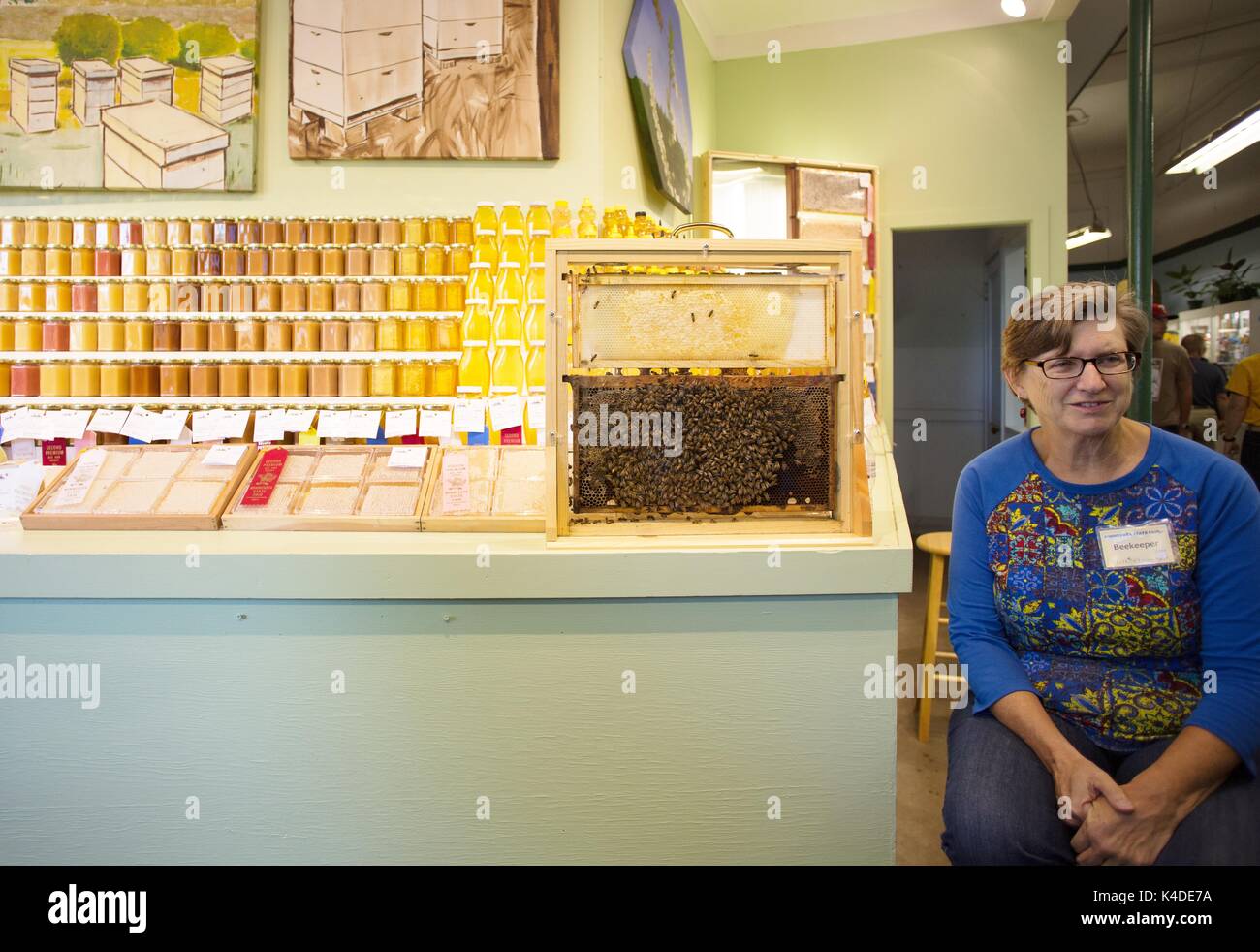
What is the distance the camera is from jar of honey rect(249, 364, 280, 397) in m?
2.72

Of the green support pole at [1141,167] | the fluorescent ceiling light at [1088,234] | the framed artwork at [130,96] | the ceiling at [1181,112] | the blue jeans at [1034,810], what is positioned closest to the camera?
the blue jeans at [1034,810]

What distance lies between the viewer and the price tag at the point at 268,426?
222 centimetres

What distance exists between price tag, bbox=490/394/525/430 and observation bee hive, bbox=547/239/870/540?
0.60 metres

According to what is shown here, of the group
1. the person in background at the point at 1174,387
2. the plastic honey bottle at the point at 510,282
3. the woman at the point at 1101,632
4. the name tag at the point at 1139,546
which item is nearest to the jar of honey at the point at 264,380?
the plastic honey bottle at the point at 510,282

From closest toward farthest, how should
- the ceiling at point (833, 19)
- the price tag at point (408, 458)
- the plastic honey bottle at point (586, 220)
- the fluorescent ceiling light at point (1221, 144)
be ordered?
the price tag at point (408, 458) → the plastic honey bottle at point (586, 220) → the ceiling at point (833, 19) → the fluorescent ceiling light at point (1221, 144)

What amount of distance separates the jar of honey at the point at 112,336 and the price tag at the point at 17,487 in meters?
1.00

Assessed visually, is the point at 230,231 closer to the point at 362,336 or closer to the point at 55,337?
the point at 362,336

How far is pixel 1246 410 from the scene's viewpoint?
14.2 ft

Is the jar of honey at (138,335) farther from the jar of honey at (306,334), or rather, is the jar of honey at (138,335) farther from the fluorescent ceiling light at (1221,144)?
the fluorescent ceiling light at (1221,144)

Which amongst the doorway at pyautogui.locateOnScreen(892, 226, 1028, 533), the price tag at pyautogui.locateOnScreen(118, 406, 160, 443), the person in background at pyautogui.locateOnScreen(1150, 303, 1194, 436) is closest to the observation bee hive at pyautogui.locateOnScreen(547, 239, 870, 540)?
the price tag at pyautogui.locateOnScreen(118, 406, 160, 443)

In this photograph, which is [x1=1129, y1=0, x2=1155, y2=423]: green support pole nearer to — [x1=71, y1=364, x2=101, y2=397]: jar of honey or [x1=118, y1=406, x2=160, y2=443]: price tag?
[x1=118, y1=406, x2=160, y2=443]: price tag

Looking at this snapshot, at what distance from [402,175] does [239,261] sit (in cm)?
64

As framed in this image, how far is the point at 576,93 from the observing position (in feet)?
9.83
